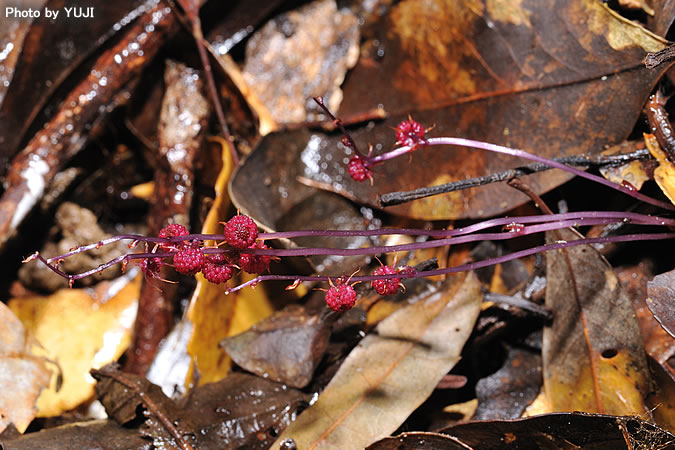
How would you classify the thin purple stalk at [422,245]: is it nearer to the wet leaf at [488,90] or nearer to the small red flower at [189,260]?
the small red flower at [189,260]

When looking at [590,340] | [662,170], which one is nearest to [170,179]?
[590,340]

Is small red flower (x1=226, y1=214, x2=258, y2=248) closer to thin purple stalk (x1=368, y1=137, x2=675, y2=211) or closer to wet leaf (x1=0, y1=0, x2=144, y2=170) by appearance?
thin purple stalk (x1=368, y1=137, x2=675, y2=211)

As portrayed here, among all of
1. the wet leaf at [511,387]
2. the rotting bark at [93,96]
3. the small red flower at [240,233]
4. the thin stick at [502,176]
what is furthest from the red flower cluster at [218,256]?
the rotting bark at [93,96]

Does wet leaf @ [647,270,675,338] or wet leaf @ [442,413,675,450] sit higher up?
wet leaf @ [647,270,675,338]

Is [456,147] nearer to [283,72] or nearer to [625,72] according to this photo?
[625,72]

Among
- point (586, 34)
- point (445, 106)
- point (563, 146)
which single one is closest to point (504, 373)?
point (563, 146)

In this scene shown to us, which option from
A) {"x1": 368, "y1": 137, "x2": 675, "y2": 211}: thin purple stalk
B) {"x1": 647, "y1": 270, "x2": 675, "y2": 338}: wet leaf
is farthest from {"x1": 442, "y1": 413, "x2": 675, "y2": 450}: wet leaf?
{"x1": 368, "y1": 137, "x2": 675, "y2": 211}: thin purple stalk

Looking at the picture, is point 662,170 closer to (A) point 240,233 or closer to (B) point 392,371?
(B) point 392,371
